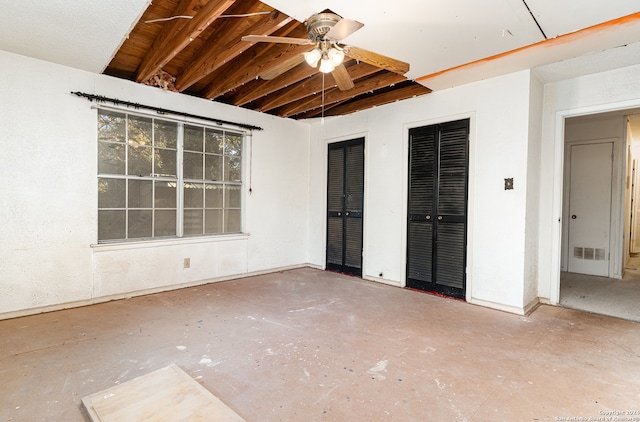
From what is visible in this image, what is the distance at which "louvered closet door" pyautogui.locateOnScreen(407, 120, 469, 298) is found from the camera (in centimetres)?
378

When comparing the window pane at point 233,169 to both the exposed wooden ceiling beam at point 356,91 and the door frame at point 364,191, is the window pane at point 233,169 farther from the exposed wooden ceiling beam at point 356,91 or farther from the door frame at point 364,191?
the door frame at point 364,191

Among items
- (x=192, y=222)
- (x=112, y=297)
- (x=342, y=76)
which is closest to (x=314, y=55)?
(x=342, y=76)

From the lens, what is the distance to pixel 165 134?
4.11 metres

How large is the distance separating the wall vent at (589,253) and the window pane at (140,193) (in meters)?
6.80

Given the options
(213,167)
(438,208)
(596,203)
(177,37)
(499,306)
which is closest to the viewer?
(177,37)

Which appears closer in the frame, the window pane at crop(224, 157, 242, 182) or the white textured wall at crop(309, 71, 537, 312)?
the white textured wall at crop(309, 71, 537, 312)

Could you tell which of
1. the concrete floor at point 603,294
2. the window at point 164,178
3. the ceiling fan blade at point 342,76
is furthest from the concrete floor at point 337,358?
the ceiling fan blade at point 342,76

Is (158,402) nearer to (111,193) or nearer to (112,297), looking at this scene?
(112,297)

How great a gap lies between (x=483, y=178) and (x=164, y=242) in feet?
13.2

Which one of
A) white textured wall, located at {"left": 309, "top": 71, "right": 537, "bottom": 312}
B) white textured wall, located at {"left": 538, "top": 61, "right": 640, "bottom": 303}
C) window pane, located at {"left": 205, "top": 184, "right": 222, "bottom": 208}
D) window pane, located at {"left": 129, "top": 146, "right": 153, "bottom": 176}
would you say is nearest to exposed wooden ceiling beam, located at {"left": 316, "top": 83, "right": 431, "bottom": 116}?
white textured wall, located at {"left": 309, "top": 71, "right": 537, "bottom": 312}

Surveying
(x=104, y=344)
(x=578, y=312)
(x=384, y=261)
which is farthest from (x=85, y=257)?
(x=578, y=312)

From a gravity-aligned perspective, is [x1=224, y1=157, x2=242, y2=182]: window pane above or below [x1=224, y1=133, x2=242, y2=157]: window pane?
below

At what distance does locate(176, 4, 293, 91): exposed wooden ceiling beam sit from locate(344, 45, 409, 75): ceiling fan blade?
56 centimetres

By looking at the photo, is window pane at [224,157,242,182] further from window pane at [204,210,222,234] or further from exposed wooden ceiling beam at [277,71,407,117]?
exposed wooden ceiling beam at [277,71,407,117]
